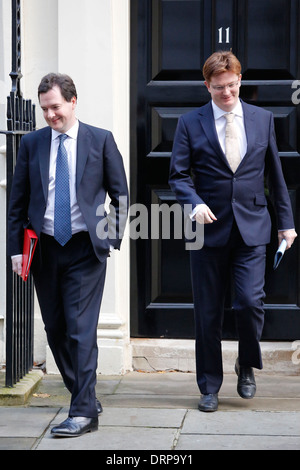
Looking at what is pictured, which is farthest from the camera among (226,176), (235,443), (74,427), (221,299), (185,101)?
(185,101)

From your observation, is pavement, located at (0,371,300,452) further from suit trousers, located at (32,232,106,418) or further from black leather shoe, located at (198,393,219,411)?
suit trousers, located at (32,232,106,418)

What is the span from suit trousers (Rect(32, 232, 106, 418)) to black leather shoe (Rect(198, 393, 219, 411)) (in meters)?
0.70

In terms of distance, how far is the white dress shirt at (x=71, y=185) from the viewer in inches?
202

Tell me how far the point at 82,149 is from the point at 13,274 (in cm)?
107

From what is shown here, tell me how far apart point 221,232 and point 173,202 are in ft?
3.91

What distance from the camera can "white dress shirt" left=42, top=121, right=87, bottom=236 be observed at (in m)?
5.13

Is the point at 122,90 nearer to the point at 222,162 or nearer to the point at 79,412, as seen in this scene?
the point at 222,162

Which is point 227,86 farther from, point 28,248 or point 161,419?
point 161,419

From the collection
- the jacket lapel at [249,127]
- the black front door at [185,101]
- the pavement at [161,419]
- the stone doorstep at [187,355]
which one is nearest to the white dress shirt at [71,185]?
the jacket lapel at [249,127]

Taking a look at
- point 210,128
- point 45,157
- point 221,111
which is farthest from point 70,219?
point 221,111

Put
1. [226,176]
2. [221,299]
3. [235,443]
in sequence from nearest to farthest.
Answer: [235,443] < [226,176] < [221,299]

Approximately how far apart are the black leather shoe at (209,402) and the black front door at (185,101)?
3.63 ft

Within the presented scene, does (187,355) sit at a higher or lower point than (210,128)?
lower

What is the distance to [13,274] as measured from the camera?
19.1ft
